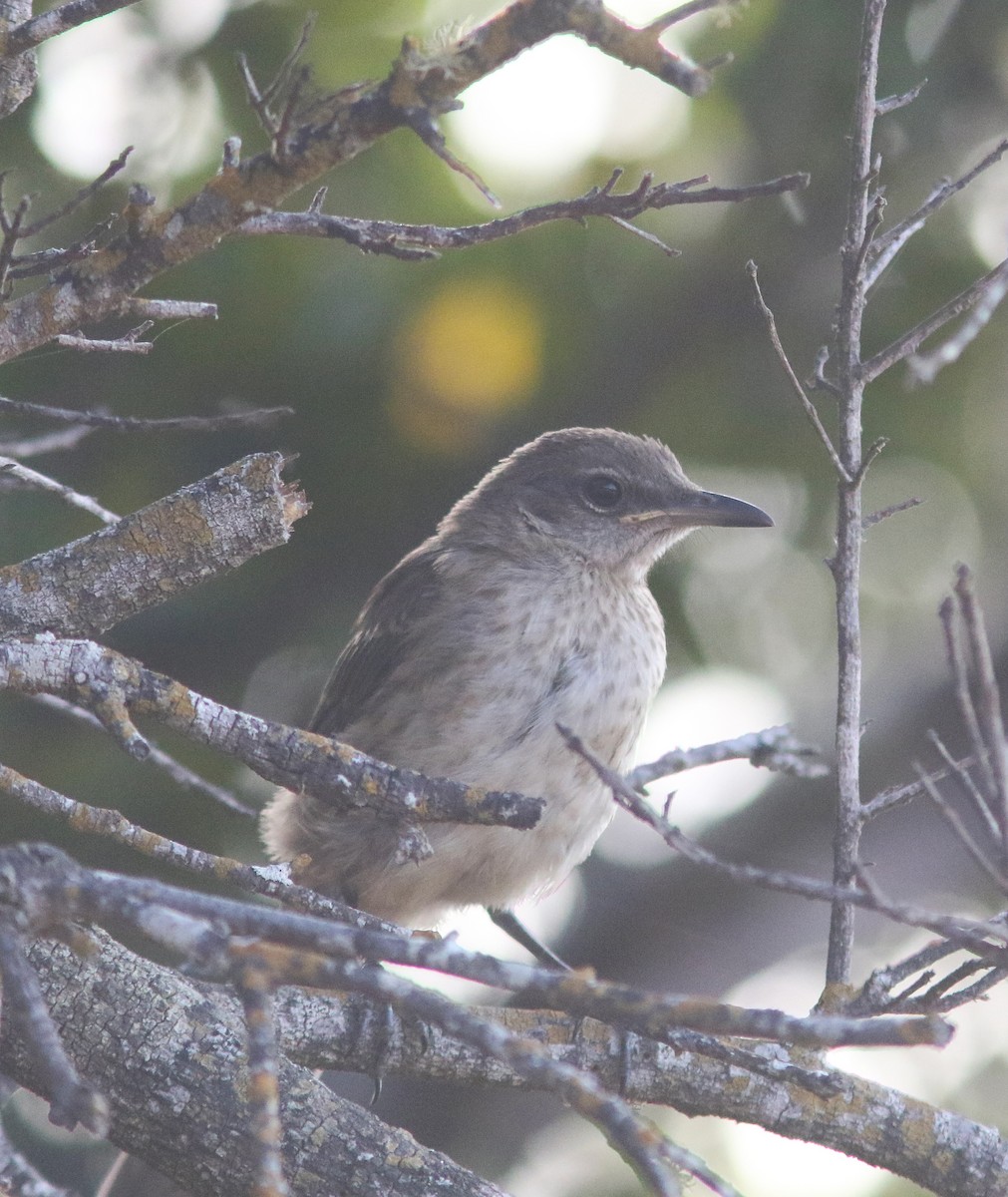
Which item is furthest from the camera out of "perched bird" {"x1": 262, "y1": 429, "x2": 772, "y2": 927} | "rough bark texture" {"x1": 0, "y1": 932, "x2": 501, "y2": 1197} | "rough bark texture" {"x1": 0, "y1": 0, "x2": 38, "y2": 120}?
"perched bird" {"x1": 262, "y1": 429, "x2": 772, "y2": 927}

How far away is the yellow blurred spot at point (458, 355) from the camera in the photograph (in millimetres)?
6125

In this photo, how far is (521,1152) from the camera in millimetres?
6859

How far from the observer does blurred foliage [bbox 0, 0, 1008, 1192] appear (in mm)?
5793

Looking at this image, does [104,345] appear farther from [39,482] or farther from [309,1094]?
[309,1094]

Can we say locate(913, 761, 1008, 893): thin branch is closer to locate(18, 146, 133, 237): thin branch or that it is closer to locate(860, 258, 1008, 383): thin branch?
locate(860, 258, 1008, 383): thin branch

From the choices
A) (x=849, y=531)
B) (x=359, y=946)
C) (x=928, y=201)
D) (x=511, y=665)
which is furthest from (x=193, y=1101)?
(x=928, y=201)

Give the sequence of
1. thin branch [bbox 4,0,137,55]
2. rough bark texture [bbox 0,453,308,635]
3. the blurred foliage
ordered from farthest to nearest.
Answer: the blurred foliage < rough bark texture [bbox 0,453,308,635] < thin branch [bbox 4,0,137,55]

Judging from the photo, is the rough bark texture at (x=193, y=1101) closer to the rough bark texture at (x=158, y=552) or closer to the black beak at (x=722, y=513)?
the rough bark texture at (x=158, y=552)

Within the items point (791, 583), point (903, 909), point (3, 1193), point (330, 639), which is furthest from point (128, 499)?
point (903, 909)

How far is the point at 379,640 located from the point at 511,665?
26.7 inches

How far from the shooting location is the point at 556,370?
655 cm


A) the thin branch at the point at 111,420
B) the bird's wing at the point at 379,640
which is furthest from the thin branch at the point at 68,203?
the bird's wing at the point at 379,640

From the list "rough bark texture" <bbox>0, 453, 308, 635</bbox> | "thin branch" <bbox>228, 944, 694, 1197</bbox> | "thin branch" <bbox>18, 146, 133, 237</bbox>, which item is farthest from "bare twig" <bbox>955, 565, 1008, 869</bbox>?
"thin branch" <bbox>18, 146, 133, 237</bbox>

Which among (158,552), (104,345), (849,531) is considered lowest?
(158,552)
